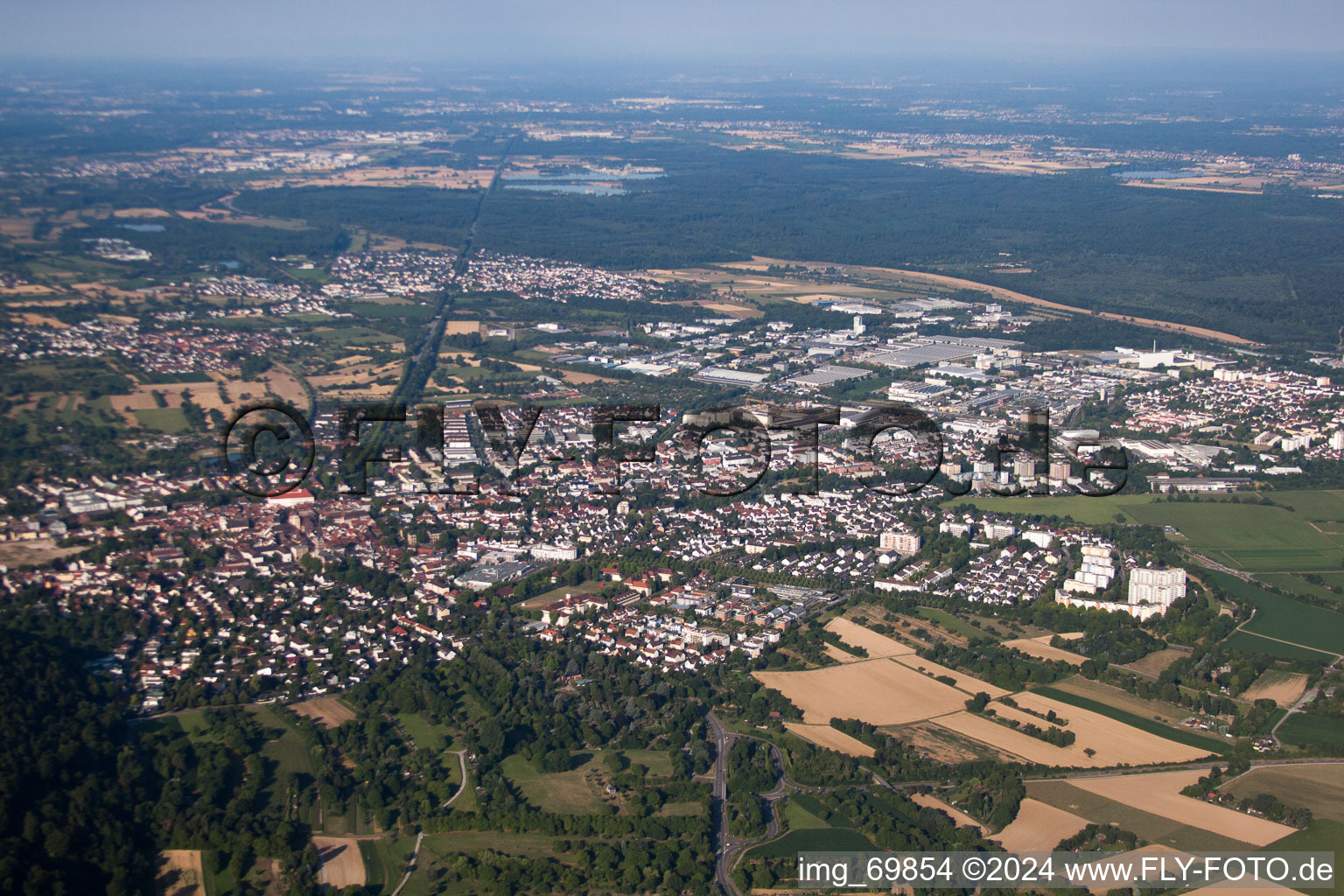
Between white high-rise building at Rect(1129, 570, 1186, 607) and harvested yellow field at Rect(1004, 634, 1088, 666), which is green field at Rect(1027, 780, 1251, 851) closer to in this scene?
harvested yellow field at Rect(1004, 634, 1088, 666)

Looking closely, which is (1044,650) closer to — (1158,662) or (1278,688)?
(1158,662)

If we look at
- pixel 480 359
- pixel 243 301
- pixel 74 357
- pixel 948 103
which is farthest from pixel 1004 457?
pixel 948 103

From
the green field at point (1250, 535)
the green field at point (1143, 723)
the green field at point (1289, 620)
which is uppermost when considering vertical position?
the green field at point (1250, 535)

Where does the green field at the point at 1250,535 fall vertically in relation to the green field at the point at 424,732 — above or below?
above

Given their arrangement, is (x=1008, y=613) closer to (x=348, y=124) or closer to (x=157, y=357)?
(x=157, y=357)

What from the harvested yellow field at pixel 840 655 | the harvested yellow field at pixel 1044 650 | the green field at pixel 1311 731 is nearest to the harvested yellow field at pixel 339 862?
the harvested yellow field at pixel 840 655

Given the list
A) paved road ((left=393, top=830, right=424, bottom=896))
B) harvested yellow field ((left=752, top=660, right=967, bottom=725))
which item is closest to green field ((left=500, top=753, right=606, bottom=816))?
paved road ((left=393, top=830, right=424, bottom=896))

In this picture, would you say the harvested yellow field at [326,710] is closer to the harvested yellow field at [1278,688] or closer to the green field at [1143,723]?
the green field at [1143,723]
